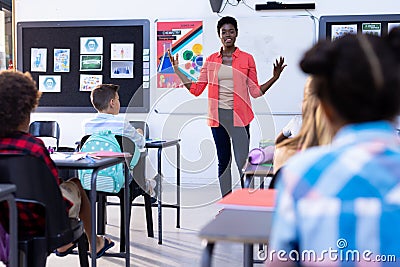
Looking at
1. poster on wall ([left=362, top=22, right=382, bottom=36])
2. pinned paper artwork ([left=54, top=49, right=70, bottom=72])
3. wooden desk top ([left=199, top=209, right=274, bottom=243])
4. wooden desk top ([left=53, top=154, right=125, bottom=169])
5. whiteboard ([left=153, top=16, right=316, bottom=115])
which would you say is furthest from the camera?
pinned paper artwork ([left=54, top=49, right=70, bottom=72])

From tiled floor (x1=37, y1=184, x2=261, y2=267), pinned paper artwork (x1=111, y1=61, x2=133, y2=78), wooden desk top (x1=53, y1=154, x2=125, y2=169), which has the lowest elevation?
tiled floor (x1=37, y1=184, x2=261, y2=267)

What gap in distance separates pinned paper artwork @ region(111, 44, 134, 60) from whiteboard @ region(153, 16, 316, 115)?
803 mm

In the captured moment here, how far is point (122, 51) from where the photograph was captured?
557 centimetres

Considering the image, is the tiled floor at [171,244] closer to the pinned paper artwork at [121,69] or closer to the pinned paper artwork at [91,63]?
the pinned paper artwork at [121,69]

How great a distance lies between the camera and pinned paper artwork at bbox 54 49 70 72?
570 cm

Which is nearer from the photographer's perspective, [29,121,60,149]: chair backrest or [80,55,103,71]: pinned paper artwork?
[29,121,60,149]: chair backrest

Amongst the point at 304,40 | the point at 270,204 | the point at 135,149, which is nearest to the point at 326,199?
the point at 270,204

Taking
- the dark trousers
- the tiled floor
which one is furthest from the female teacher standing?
the tiled floor

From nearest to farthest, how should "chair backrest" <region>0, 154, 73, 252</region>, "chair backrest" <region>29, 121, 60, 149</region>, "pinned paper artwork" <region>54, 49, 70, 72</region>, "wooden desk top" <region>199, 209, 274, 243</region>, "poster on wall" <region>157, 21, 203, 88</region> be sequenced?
1. "wooden desk top" <region>199, 209, 274, 243</region>
2. "chair backrest" <region>0, 154, 73, 252</region>
3. "chair backrest" <region>29, 121, 60, 149</region>
4. "poster on wall" <region>157, 21, 203, 88</region>
5. "pinned paper artwork" <region>54, 49, 70, 72</region>

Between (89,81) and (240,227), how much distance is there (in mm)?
4702

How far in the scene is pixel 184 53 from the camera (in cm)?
547

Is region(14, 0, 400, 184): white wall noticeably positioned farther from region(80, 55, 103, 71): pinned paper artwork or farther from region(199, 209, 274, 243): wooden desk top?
region(199, 209, 274, 243): wooden desk top

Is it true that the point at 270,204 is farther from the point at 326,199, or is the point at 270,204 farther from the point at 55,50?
the point at 55,50

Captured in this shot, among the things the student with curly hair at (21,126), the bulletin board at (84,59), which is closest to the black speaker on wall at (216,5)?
the bulletin board at (84,59)
